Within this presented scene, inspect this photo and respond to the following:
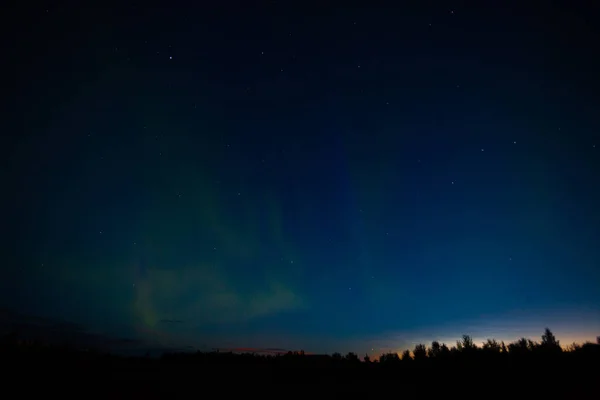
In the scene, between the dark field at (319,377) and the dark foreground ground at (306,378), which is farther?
the dark field at (319,377)

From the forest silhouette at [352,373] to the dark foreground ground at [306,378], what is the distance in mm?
36

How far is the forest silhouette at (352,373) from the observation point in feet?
45.0

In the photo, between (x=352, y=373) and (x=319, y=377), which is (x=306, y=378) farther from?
(x=352, y=373)

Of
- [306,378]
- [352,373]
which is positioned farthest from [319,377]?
[352,373]

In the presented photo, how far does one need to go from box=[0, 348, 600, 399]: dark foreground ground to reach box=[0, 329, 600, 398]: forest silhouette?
0.12ft

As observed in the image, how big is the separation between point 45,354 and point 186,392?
7.39m

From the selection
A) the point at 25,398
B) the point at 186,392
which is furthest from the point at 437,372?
the point at 25,398

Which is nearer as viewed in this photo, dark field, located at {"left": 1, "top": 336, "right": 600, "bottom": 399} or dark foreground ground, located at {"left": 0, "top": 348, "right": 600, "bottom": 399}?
dark foreground ground, located at {"left": 0, "top": 348, "right": 600, "bottom": 399}

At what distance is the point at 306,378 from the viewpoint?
18.0 metres

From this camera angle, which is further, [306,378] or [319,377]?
[319,377]

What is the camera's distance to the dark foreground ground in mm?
13117

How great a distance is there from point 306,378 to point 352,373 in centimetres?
272

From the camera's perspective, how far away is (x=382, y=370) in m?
19.2

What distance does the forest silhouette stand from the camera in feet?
45.0
